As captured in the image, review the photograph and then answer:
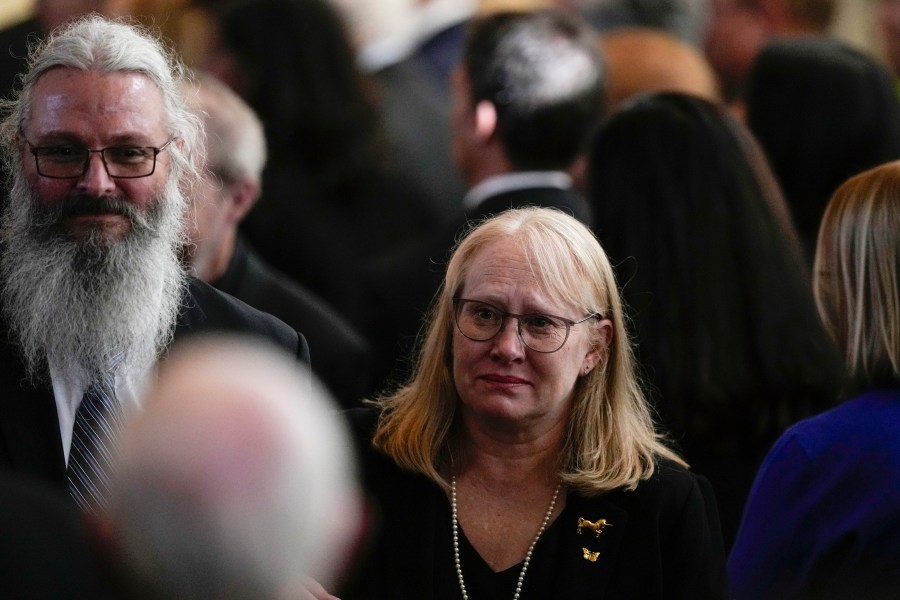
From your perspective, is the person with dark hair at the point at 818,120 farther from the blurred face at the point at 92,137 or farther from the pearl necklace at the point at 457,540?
the blurred face at the point at 92,137

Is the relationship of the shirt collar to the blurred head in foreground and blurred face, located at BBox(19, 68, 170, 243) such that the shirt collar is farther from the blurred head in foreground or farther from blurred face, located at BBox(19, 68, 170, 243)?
the blurred head in foreground

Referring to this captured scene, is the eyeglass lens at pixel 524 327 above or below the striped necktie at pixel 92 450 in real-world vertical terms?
above

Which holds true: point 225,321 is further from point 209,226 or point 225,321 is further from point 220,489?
point 220,489

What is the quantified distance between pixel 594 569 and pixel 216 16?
11.7 ft

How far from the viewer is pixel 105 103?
3.88 m

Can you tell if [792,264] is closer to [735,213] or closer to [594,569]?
[735,213]

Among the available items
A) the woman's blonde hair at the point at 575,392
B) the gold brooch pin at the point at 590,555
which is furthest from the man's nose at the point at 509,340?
the gold brooch pin at the point at 590,555

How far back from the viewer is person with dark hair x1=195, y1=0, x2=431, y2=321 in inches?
246

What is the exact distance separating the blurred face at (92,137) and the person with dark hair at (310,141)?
2.28m

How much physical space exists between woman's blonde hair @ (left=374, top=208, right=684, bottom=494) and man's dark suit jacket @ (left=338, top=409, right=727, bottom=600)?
55 millimetres

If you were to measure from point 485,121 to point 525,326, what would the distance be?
6.67 feet

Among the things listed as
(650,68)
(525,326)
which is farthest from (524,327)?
(650,68)

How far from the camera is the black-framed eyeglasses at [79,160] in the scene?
387cm

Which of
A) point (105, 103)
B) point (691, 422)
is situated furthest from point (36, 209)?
point (691, 422)
